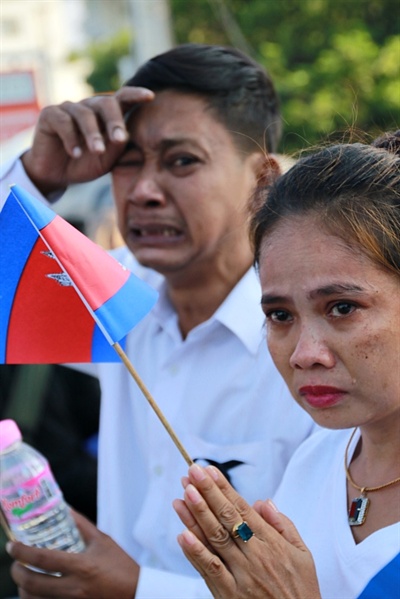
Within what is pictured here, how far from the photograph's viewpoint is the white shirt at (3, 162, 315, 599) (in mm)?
2424

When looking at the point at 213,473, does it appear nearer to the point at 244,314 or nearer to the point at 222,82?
the point at 244,314

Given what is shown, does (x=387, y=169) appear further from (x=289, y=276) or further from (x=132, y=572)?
(x=132, y=572)

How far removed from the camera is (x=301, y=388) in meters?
1.82

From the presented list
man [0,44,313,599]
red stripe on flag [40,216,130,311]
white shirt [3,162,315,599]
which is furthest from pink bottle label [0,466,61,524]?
red stripe on flag [40,216,130,311]

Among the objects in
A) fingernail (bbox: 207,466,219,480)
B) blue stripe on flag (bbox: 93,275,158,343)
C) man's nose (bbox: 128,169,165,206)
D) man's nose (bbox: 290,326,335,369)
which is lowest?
fingernail (bbox: 207,466,219,480)

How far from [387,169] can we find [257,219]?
0.32m

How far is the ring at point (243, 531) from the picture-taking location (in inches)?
65.6

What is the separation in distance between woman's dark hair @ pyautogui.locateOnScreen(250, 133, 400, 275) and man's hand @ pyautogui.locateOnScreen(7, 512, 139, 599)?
32.7 inches

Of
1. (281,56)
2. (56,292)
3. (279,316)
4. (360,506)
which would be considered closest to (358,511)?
(360,506)

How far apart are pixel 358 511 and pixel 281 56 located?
1467cm

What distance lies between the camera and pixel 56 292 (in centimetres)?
218

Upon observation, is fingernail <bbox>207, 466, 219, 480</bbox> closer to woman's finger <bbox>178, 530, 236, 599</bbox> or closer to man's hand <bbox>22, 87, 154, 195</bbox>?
woman's finger <bbox>178, 530, 236, 599</bbox>

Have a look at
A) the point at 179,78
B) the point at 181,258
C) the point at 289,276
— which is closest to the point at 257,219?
the point at 289,276

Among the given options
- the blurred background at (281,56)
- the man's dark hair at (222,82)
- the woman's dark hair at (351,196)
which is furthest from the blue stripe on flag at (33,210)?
the blurred background at (281,56)
